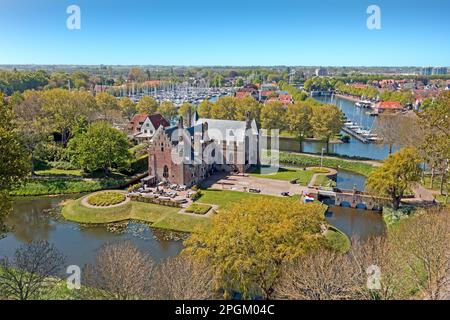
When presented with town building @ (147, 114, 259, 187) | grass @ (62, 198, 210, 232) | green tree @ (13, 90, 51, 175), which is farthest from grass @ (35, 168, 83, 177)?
town building @ (147, 114, 259, 187)

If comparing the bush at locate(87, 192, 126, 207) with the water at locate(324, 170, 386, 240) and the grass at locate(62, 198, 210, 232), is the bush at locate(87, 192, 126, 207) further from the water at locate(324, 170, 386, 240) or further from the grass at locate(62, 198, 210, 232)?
the water at locate(324, 170, 386, 240)

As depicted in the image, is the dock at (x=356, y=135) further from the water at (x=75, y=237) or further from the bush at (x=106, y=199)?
the water at (x=75, y=237)

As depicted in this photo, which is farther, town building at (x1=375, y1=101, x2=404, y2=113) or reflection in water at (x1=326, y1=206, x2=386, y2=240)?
town building at (x1=375, y1=101, x2=404, y2=113)

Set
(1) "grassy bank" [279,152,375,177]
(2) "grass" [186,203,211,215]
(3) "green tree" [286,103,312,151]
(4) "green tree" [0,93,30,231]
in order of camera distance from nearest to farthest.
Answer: (4) "green tree" [0,93,30,231], (2) "grass" [186,203,211,215], (1) "grassy bank" [279,152,375,177], (3) "green tree" [286,103,312,151]

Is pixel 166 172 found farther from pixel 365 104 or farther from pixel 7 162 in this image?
pixel 365 104

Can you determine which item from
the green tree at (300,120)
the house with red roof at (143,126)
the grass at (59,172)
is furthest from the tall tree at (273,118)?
the grass at (59,172)
